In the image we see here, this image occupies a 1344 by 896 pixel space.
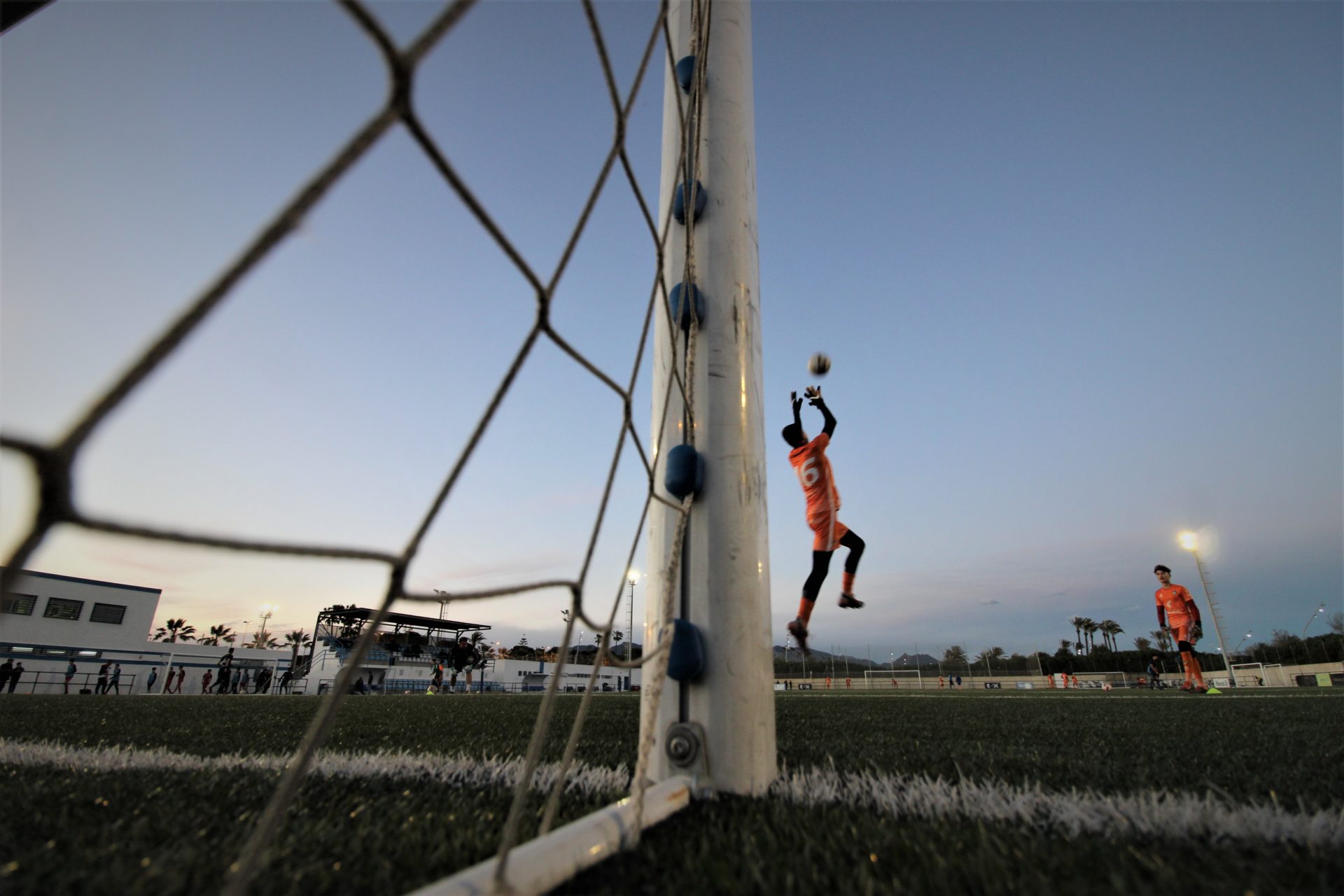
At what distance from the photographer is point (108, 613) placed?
26766 mm

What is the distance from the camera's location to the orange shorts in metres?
4.12

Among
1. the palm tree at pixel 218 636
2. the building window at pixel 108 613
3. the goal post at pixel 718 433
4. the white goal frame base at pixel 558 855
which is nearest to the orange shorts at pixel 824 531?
the goal post at pixel 718 433

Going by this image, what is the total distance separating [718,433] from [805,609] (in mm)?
2749

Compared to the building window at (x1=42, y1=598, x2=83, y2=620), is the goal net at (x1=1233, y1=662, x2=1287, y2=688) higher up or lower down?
lower down

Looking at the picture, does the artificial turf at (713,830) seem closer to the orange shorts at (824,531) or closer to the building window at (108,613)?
the orange shorts at (824,531)

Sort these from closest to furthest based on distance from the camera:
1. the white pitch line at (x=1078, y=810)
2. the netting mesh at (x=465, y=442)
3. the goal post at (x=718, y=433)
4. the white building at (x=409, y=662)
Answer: the netting mesh at (x=465, y=442)
the white pitch line at (x=1078, y=810)
the goal post at (x=718, y=433)
the white building at (x=409, y=662)

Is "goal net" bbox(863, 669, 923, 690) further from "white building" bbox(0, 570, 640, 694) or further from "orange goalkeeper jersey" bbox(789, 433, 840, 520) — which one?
"orange goalkeeper jersey" bbox(789, 433, 840, 520)

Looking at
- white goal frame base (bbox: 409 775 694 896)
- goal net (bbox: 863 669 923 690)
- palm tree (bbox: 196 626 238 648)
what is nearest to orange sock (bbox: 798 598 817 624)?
white goal frame base (bbox: 409 775 694 896)

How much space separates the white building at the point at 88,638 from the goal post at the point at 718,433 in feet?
92.7

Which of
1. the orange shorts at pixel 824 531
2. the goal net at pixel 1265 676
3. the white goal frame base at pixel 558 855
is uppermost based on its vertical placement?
the orange shorts at pixel 824 531

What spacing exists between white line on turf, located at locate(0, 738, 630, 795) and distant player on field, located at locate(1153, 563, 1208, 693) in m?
8.15

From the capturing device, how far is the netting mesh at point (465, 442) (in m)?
0.54

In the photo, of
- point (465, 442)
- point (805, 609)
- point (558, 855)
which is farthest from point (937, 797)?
point (805, 609)

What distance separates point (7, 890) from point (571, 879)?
31.0 inches
